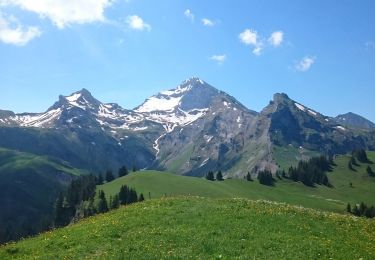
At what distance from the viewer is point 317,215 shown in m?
42.2

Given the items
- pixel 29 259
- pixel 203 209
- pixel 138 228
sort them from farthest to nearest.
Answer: pixel 203 209, pixel 138 228, pixel 29 259

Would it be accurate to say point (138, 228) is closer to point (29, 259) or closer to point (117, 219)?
point (117, 219)

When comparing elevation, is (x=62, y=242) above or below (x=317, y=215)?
below

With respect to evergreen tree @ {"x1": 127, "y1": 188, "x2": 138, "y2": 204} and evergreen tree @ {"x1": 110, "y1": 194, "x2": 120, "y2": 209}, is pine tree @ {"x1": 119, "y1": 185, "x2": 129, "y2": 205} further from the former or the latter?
evergreen tree @ {"x1": 110, "y1": 194, "x2": 120, "y2": 209}

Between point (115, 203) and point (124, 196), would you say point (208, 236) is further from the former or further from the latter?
point (124, 196)

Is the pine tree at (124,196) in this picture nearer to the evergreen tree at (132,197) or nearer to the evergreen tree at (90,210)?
the evergreen tree at (132,197)

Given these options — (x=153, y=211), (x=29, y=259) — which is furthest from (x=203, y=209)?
(x=29, y=259)

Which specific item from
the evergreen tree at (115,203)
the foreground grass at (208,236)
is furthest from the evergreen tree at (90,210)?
the foreground grass at (208,236)

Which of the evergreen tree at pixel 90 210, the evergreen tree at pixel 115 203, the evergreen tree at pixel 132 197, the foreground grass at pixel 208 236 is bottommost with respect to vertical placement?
the evergreen tree at pixel 90 210

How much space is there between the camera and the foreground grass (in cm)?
2892

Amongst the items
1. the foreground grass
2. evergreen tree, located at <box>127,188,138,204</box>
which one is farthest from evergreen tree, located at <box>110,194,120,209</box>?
the foreground grass

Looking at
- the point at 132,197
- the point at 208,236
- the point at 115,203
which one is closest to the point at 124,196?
the point at 132,197

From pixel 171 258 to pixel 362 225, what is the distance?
20.6 meters

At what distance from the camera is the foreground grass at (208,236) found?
1139 inches
